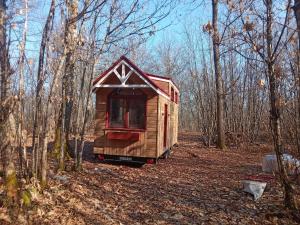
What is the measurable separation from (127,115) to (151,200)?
14.7 ft

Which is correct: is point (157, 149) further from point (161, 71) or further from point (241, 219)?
point (161, 71)

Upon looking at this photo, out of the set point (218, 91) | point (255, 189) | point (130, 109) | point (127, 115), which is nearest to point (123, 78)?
point (130, 109)

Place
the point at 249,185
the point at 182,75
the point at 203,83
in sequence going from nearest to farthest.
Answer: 1. the point at 249,185
2. the point at 203,83
3. the point at 182,75

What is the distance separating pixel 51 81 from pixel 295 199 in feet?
16.1

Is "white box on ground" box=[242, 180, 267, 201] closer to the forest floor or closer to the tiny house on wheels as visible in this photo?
the forest floor

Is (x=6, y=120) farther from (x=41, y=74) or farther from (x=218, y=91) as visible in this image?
(x=218, y=91)

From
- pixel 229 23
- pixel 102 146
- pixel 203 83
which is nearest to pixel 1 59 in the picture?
pixel 229 23

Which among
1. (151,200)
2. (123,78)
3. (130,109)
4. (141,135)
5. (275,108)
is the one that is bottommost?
(151,200)

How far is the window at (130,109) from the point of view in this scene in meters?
10.6

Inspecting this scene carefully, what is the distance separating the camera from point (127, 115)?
34.9 feet

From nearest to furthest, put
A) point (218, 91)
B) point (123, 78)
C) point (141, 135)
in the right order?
point (123, 78)
point (141, 135)
point (218, 91)

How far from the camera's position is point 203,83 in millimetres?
20031

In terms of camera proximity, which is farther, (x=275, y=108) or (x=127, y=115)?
(x=127, y=115)

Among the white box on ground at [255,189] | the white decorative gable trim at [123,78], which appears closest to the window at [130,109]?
the white decorative gable trim at [123,78]
